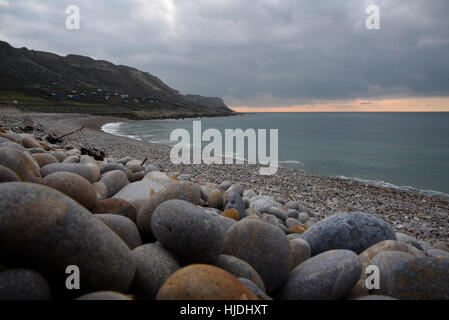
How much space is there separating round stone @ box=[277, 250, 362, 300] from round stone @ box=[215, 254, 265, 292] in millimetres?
342

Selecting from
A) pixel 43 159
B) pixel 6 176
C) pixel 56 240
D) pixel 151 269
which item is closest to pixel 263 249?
pixel 151 269

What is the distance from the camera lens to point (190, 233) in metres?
2.21

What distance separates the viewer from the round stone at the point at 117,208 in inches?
114

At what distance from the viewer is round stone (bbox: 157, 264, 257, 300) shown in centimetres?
162

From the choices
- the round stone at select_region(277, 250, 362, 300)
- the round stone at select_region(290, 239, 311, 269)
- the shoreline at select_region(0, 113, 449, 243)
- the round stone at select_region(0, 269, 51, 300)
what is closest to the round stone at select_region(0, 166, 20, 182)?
the round stone at select_region(0, 269, 51, 300)

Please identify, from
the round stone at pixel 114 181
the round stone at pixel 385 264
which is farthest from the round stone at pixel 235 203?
the round stone at pixel 385 264

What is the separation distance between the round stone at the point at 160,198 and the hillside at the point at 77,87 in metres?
59.2

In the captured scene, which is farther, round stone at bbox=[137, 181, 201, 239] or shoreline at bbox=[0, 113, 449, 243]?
shoreline at bbox=[0, 113, 449, 243]

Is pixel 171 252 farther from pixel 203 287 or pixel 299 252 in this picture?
pixel 299 252

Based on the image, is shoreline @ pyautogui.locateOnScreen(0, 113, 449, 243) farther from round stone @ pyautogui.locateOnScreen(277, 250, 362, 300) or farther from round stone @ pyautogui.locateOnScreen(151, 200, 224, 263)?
round stone @ pyautogui.locateOnScreen(151, 200, 224, 263)

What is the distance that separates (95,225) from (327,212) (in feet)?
27.4

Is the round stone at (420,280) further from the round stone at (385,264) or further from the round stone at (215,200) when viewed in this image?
the round stone at (215,200)

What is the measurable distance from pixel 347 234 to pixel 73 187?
319 cm

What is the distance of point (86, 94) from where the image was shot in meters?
97.2
